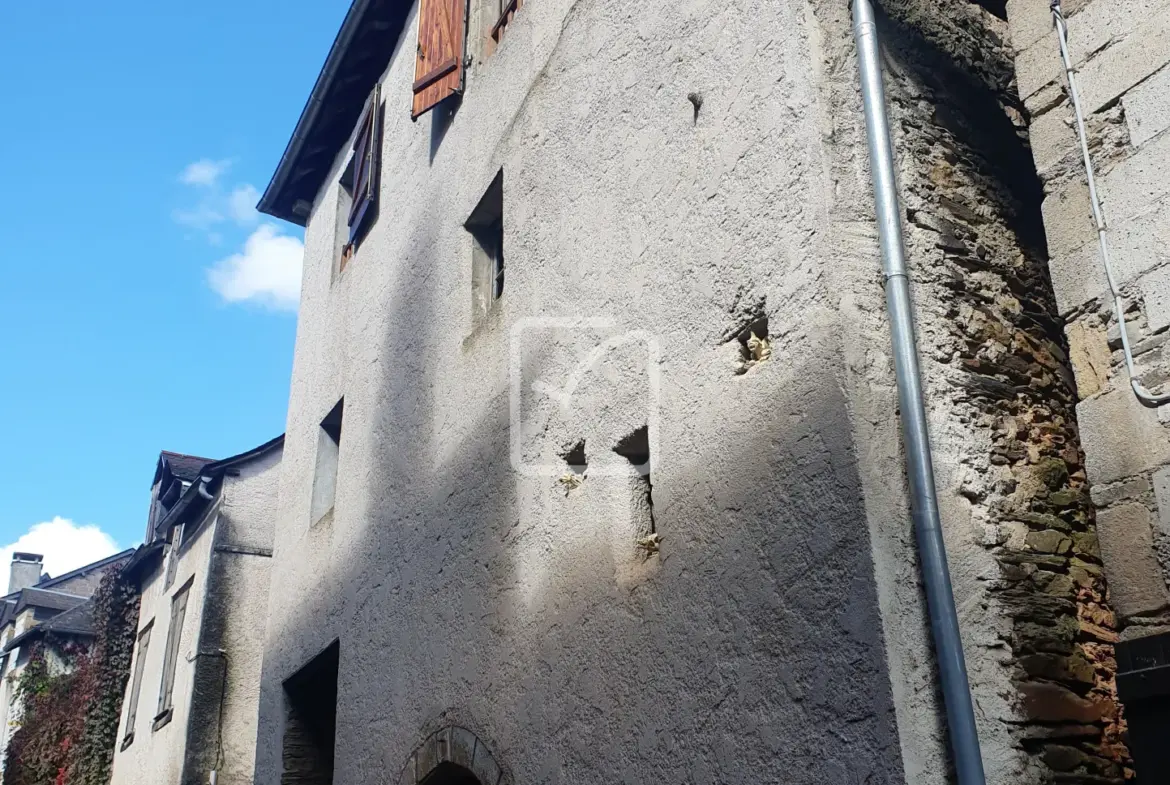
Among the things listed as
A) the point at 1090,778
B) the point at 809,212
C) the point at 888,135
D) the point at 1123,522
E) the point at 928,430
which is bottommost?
the point at 1090,778

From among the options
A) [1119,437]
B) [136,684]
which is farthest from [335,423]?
[136,684]

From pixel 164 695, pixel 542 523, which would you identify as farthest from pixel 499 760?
pixel 164 695

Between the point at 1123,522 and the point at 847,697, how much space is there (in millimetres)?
951

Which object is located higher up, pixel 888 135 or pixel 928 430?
pixel 888 135

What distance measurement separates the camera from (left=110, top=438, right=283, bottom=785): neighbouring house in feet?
35.7

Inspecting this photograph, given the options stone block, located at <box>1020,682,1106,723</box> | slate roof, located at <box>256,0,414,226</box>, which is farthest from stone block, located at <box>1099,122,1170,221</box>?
slate roof, located at <box>256,0,414,226</box>

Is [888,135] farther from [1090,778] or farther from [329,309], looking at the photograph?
[329,309]

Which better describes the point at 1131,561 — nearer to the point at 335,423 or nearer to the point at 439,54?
the point at 439,54

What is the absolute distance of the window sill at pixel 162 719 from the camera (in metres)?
11.7

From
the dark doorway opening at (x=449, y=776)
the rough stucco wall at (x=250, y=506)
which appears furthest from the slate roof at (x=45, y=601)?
the dark doorway opening at (x=449, y=776)

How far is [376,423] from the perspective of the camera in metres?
7.58

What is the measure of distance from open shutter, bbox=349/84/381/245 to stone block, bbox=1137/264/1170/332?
250 inches

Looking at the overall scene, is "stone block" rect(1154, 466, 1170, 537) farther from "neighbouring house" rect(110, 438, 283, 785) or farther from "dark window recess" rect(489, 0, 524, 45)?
"neighbouring house" rect(110, 438, 283, 785)

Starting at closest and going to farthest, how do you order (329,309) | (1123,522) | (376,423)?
(1123,522), (376,423), (329,309)
